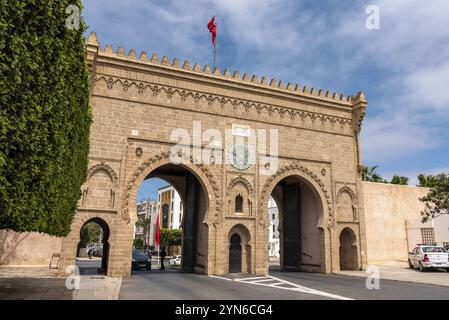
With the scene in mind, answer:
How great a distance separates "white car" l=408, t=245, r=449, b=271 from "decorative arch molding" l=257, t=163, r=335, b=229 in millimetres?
4970

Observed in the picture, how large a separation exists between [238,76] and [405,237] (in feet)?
56.5

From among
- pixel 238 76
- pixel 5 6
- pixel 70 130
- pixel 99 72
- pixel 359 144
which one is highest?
pixel 238 76

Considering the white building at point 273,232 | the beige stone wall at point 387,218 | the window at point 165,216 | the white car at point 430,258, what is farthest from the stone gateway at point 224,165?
the window at point 165,216

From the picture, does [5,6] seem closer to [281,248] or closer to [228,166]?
[228,166]

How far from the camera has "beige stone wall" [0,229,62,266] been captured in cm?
1773

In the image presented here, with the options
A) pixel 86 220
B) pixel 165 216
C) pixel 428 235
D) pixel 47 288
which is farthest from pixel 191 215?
pixel 165 216

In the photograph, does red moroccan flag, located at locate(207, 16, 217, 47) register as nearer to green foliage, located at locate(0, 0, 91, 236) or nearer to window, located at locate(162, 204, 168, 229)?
green foliage, located at locate(0, 0, 91, 236)

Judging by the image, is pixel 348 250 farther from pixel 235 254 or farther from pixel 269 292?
pixel 269 292

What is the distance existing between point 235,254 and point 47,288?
993 centimetres

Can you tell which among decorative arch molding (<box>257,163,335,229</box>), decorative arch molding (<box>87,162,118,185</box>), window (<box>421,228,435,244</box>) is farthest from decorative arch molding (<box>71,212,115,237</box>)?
window (<box>421,228,435,244</box>)

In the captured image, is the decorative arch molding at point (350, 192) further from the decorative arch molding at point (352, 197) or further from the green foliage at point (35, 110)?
the green foliage at point (35, 110)
